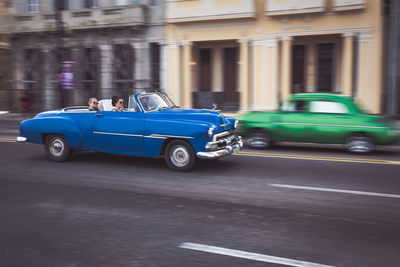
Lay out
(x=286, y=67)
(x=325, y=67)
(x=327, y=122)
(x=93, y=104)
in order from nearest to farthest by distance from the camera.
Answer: (x=93, y=104) < (x=327, y=122) < (x=286, y=67) < (x=325, y=67)

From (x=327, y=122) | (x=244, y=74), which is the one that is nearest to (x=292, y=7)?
(x=244, y=74)

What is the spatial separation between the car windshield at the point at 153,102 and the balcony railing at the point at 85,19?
1342 cm

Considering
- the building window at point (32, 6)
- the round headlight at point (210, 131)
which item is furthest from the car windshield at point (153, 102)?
the building window at point (32, 6)

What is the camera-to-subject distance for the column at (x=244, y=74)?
19391 millimetres

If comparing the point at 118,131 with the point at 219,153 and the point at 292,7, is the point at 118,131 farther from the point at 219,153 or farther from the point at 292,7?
the point at 292,7

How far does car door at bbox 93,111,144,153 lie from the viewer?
8.20 meters

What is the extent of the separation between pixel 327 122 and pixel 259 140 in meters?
1.93

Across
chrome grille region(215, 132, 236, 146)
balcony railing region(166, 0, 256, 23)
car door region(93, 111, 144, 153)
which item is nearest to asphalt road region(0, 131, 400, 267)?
car door region(93, 111, 144, 153)

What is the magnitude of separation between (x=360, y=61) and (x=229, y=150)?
11.7 m

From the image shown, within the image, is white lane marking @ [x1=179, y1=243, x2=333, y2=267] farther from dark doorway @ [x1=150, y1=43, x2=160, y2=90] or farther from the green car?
dark doorway @ [x1=150, y1=43, x2=160, y2=90]

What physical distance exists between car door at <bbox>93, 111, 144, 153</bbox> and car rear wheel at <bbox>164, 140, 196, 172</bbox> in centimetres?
63

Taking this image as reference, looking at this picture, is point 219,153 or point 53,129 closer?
point 219,153

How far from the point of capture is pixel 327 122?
35.3 ft

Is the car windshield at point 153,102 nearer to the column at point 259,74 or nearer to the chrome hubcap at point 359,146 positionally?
the chrome hubcap at point 359,146
